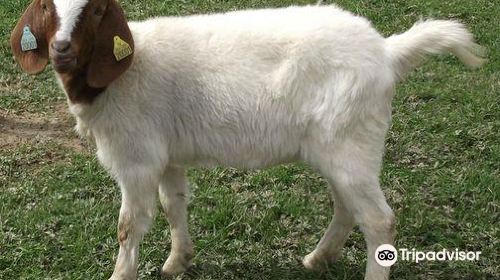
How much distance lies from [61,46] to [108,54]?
28cm

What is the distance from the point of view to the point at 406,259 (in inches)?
179

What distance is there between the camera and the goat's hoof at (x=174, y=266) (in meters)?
4.51

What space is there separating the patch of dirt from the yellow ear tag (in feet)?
7.71

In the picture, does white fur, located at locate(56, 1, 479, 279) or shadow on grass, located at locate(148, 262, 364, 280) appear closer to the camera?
white fur, located at locate(56, 1, 479, 279)

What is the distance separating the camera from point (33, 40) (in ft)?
12.2

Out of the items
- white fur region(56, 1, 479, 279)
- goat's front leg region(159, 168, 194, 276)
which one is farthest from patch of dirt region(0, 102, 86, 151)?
white fur region(56, 1, 479, 279)

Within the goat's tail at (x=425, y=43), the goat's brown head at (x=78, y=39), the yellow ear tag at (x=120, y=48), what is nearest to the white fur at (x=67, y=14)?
the goat's brown head at (x=78, y=39)

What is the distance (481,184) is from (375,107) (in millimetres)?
1665

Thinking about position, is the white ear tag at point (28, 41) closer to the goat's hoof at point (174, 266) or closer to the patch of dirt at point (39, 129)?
the goat's hoof at point (174, 266)

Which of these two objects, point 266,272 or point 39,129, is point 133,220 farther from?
point 39,129

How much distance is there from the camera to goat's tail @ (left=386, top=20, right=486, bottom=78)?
3.95 meters

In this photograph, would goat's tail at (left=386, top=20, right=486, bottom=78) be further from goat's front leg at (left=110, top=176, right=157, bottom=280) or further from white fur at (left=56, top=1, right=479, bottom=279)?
goat's front leg at (left=110, top=176, right=157, bottom=280)

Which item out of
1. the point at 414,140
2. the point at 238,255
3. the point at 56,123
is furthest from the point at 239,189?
the point at 56,123

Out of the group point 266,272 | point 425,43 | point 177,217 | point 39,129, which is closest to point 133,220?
point 177,217
